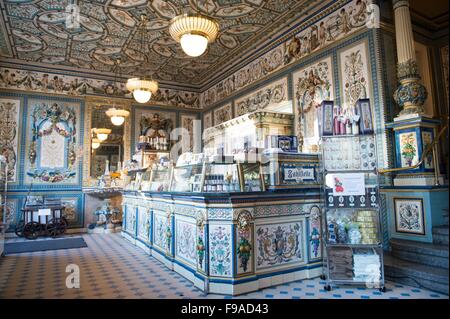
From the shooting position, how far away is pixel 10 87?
9430 mm

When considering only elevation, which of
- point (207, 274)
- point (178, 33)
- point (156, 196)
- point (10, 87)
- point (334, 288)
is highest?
point (10, 87)

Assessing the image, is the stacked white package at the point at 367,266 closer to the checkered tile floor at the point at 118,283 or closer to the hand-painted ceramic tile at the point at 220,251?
the checkered tile floor at the point at 118,283

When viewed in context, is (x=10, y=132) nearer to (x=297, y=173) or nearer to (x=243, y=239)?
(x=243, y=239)

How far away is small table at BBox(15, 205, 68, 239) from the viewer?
27.7ft

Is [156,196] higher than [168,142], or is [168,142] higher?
[168,142]

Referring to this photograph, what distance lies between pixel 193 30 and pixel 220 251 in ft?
11.0

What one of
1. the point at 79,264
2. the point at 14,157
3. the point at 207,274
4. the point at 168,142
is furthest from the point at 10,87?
the point at 207,274

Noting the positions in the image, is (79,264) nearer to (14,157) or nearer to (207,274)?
(207,274)

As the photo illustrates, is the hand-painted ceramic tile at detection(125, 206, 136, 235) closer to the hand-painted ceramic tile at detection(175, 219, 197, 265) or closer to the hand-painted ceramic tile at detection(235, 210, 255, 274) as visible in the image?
the hand-painted ceramic tile at detection(175, 219, 197, 265)

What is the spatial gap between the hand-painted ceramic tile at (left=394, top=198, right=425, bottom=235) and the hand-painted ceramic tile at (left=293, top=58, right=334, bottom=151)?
1863 millimetres

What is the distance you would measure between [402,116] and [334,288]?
299 centimetres

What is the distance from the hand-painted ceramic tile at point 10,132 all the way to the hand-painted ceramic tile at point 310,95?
849 centimetres

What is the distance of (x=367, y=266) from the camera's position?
13.1ft

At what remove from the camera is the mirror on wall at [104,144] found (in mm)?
10383
